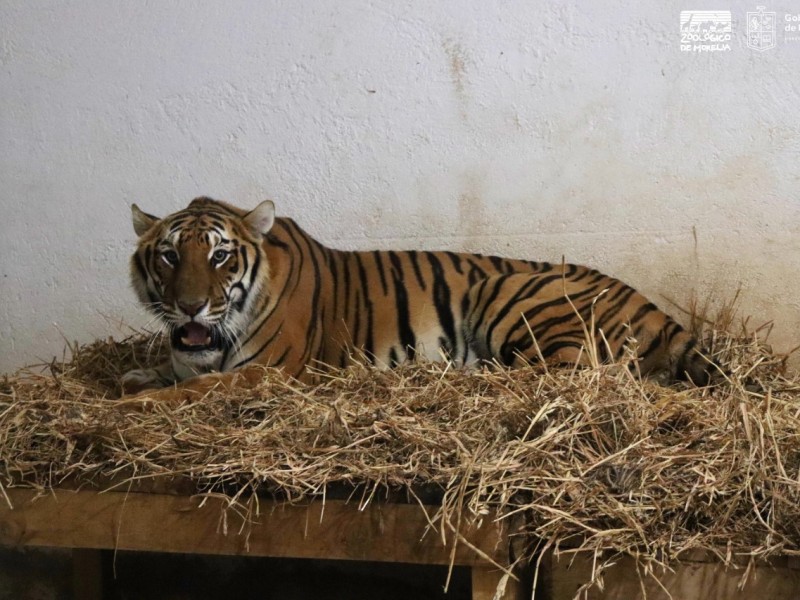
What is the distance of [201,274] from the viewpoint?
3240 millimetres

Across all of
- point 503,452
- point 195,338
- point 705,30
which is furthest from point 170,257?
point 705,30

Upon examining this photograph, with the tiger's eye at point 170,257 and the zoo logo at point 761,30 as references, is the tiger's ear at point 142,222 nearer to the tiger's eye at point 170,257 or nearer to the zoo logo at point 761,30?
the tiger's eye at point 170,257

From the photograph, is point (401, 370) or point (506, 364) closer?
point (401, 370)

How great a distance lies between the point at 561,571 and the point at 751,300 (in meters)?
2.04

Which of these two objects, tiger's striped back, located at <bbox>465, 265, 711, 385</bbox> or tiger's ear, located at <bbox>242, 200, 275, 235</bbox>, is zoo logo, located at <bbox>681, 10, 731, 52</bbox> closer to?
tiger's striped back, located at <bbox>465, 265, 711, 385</bbox>

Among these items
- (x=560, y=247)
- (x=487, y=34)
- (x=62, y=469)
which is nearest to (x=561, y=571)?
(x=62, y=469)

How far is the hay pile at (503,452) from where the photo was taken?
7.08 feet

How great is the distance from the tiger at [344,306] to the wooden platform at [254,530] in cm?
71

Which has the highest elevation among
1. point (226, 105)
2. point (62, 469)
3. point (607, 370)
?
point (226, 105)

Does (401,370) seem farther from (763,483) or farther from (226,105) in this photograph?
(226,105)

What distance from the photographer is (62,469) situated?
8.30 ft

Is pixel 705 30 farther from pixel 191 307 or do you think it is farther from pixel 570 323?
pixel 191 307

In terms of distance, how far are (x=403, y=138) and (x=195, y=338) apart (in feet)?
4.38

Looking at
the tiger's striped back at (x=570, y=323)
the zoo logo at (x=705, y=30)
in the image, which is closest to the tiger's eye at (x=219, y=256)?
the tiger's striped back at (x=570, y=323)
